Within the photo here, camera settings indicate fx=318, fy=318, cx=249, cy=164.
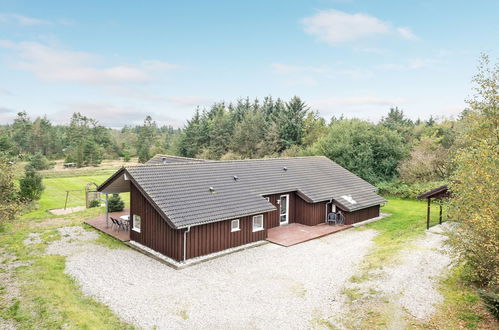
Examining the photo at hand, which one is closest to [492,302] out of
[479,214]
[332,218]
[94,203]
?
[479,214]

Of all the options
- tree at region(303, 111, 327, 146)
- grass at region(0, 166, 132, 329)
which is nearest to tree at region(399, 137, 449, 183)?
tree at region(303, 111, 327, 146)

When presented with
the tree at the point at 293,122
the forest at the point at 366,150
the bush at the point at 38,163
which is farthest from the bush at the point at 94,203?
the bush at the point at 38,163

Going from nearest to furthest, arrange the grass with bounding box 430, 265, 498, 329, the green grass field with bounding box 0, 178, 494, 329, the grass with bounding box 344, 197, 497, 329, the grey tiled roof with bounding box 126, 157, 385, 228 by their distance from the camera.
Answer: the grass with bounding box 430, 265, 498, 329 < the grass with bounding box 344, 197, 497, 329 < the green grass field with bounding box 0, 178, 494, 329 < the grey tiled roof with bounding box 126, 157, 385, 228

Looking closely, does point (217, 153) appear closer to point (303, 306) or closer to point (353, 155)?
point (353, 155)

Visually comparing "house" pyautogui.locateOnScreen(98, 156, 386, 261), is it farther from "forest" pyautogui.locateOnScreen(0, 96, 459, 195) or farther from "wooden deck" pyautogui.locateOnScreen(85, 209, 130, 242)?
"forest" pyautogui.locateOnScreen(0, 96, 459, 195)

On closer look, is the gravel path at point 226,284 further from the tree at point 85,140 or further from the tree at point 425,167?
the tree at point 85,140

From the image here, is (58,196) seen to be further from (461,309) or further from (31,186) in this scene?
(461,309)
